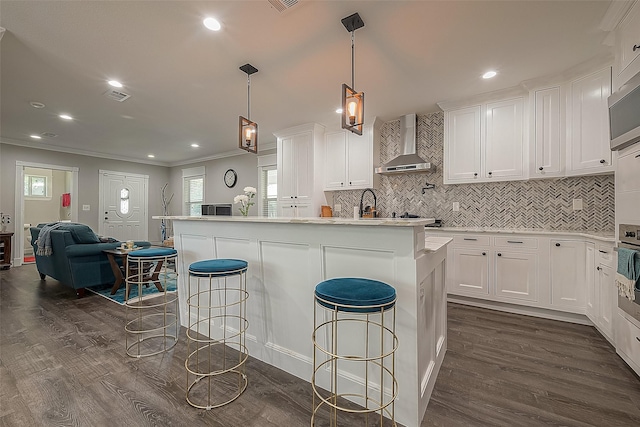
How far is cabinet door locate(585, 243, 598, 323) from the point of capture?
256cm

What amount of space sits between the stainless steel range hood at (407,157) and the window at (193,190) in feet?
18.1

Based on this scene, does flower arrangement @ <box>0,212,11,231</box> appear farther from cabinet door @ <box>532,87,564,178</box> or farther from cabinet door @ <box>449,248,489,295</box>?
cabinet door @ <box>532,87,564,178</box>

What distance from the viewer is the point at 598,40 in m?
2.37

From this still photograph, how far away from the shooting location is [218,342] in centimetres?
213

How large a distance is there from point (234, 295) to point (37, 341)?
183 centimetres

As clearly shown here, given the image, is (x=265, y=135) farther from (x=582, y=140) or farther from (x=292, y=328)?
(x=582, y=140)

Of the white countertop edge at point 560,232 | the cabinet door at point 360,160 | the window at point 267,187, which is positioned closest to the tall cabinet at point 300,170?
the cabinet door at point 360,160

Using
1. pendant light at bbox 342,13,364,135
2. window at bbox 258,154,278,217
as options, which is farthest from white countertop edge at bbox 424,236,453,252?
window at bbox 258,154,278,217

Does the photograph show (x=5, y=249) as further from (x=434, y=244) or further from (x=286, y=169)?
(x=434, y=244)

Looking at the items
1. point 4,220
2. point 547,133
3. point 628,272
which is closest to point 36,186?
point 4,220

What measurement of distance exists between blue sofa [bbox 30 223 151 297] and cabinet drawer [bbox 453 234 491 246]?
4.77m

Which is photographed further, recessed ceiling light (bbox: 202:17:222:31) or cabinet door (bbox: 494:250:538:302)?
cabinet door (bbox: 494:250:538:302)

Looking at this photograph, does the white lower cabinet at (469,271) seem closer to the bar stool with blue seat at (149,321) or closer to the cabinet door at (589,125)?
the cabinet door at (589,125)

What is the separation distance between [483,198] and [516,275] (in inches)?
43.7
